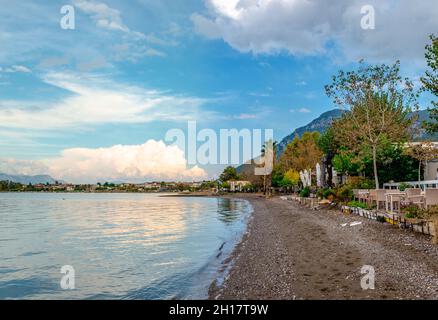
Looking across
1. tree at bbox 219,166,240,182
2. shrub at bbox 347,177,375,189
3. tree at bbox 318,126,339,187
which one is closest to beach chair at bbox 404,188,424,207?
shrub at bbox 347,177,375,189

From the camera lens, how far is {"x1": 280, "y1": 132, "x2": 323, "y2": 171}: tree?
69.9 metres

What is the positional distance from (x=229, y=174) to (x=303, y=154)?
8476cm

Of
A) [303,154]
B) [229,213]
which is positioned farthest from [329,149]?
[303,154]

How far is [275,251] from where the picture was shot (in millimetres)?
13297

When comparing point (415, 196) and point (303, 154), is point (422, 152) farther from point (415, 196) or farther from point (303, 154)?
point (303, 154)

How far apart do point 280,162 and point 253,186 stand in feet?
121

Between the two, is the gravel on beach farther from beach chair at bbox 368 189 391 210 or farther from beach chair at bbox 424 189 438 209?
beach chair at bbox 368 189 391 210

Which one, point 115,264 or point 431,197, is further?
point 115,264

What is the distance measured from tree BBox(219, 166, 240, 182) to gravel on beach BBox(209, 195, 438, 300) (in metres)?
143

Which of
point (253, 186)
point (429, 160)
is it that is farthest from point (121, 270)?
point (253, 186)

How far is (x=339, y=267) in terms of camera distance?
369 inches

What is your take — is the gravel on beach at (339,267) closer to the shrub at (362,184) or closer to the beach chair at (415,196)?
the beach chair at (415,196)

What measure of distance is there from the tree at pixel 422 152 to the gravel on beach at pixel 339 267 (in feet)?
45.6
